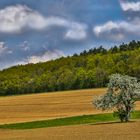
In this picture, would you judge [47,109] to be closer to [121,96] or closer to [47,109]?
[47,109]

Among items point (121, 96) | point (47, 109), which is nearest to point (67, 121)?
point (121, 96)

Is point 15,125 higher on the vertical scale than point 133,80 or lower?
lower

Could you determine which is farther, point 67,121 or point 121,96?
point 67,121

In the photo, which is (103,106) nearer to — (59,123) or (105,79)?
(59,123)

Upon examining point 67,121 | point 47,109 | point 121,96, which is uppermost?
point 121,96

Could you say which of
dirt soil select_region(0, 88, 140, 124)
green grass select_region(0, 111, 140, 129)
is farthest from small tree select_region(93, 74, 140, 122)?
dirt soil select_region(0, 88, 140, 124)

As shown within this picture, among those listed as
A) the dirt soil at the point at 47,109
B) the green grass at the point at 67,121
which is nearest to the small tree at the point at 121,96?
the green grass at the point at 67,121

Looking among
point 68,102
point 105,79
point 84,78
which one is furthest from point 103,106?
point 84,78

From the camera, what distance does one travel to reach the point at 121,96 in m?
63.9

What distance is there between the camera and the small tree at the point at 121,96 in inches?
2522

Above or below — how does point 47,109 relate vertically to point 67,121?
above

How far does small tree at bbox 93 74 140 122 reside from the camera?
210 ft

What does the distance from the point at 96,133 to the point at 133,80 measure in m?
18.2

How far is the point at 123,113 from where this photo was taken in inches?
2554
